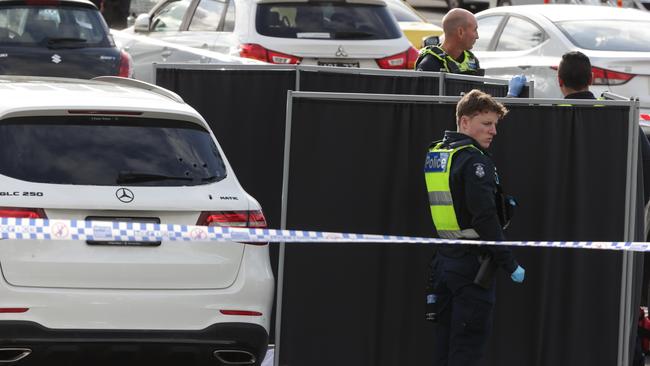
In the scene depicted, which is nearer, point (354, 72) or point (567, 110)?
point (567, 110)

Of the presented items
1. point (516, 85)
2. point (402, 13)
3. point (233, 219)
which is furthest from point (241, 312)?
point (402, 13)

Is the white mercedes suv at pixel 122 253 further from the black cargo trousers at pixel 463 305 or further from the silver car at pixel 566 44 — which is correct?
the silver car at pixel 566 44

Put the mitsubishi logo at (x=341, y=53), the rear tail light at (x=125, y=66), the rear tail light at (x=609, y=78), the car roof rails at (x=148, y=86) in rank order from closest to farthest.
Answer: the car roof rails at (x=148, y=86) → the rear tail light at (x=609, y=78) → the mitsubishi logo at (x=341, y=53) → the rear tail light at (x=125, y=66)

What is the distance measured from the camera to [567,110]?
26.8 feet

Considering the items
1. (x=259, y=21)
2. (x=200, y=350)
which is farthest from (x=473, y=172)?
(x=259, y=21)

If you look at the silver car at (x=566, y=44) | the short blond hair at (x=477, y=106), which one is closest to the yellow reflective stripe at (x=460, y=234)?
the short blond hair at (x=477, y=106)

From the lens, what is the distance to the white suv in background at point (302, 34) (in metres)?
14.7

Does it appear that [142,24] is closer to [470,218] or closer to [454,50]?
[454,50]

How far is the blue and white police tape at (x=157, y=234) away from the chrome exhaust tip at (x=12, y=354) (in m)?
0.56

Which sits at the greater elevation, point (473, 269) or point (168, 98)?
point (168, 98)

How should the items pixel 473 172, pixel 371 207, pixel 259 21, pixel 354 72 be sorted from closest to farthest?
pixel 473 172
pixel 371 207
pixel 354 72
pixel 259 21

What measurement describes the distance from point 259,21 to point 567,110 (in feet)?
23.4

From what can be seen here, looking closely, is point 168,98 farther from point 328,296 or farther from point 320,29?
point 320,29

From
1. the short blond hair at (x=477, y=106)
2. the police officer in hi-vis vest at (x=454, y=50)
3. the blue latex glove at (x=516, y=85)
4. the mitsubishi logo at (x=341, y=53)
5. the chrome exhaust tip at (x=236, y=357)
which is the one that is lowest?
the chrome exhaust tip at (x=236, y=357)
